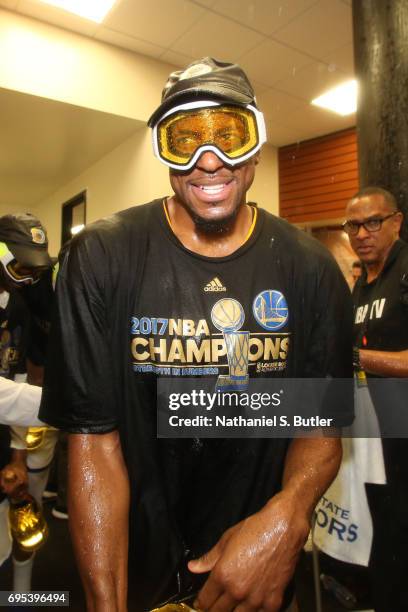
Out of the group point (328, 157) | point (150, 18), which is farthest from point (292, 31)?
point (328, 157)

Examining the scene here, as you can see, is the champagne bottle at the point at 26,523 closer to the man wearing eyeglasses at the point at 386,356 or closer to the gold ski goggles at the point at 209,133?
the man wearing eyeglasses at the point at 386,356

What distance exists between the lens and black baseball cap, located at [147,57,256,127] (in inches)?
49.5

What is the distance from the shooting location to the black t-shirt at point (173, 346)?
1223mm

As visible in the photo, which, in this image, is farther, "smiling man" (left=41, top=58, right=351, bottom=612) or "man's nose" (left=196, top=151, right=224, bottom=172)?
"man's nose" (left=196, top=151, right=224, bottom=172)

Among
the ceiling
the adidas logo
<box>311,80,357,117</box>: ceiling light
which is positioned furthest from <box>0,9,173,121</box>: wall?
the adidas logo

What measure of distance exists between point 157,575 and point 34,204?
10834 mm

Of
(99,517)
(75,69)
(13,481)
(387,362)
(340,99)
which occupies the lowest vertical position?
(13,481)

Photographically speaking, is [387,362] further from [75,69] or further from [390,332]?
[75,69]

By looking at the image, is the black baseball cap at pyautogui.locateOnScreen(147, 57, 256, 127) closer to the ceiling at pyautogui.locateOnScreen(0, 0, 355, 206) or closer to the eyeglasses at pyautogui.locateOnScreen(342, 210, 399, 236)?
the eyeglasses at pyautogui.locateOnScreen(342, 210, 399, 236)

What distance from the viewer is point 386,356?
227 cm

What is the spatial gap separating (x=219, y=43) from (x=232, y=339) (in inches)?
181

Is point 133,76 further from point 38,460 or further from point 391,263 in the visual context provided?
point 38,460

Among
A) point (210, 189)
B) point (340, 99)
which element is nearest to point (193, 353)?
point (210, 189)

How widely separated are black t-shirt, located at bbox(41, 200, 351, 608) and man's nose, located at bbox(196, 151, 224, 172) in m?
0.21
